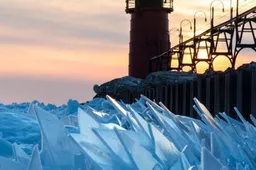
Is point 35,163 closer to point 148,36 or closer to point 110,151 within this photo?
point 110,151

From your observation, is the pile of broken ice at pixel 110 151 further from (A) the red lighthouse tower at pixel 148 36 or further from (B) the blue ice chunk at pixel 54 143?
(A) the red lighthouse tower at pixel 148 36

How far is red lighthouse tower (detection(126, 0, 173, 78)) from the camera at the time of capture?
38.2 metres

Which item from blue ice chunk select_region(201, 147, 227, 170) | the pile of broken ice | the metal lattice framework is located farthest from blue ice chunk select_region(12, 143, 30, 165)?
the metal lattice framework

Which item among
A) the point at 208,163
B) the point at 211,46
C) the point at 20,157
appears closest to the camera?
the point at 208,163

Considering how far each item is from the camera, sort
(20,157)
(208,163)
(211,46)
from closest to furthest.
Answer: (208,163), (20,157), (211,46)

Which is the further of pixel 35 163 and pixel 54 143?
pixel 54 143

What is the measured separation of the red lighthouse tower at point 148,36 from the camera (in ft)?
125

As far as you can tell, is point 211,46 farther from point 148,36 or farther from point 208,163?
point 208,163

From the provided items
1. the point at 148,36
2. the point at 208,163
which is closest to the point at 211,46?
the point at 148,36

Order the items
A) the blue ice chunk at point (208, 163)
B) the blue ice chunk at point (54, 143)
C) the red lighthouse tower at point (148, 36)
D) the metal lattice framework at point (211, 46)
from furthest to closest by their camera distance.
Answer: the red lighthouse tower at point (148, 36), the metal lattice framework at point (211, 46), the blue ice chunk at point (54, 143), the blue ice chunk at point (208, 163)

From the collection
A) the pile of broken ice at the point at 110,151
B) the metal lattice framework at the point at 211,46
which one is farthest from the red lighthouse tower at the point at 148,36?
the pile of broken ice at the point at 110,151

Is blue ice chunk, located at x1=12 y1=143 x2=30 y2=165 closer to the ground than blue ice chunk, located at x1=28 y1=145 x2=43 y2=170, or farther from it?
closer to the ground

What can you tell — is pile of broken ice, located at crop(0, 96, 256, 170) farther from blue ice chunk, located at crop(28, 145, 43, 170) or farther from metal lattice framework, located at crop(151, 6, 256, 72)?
metal lattice framework, located at crop(151, 6, 256, 72)

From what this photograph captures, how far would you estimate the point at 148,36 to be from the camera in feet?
125
